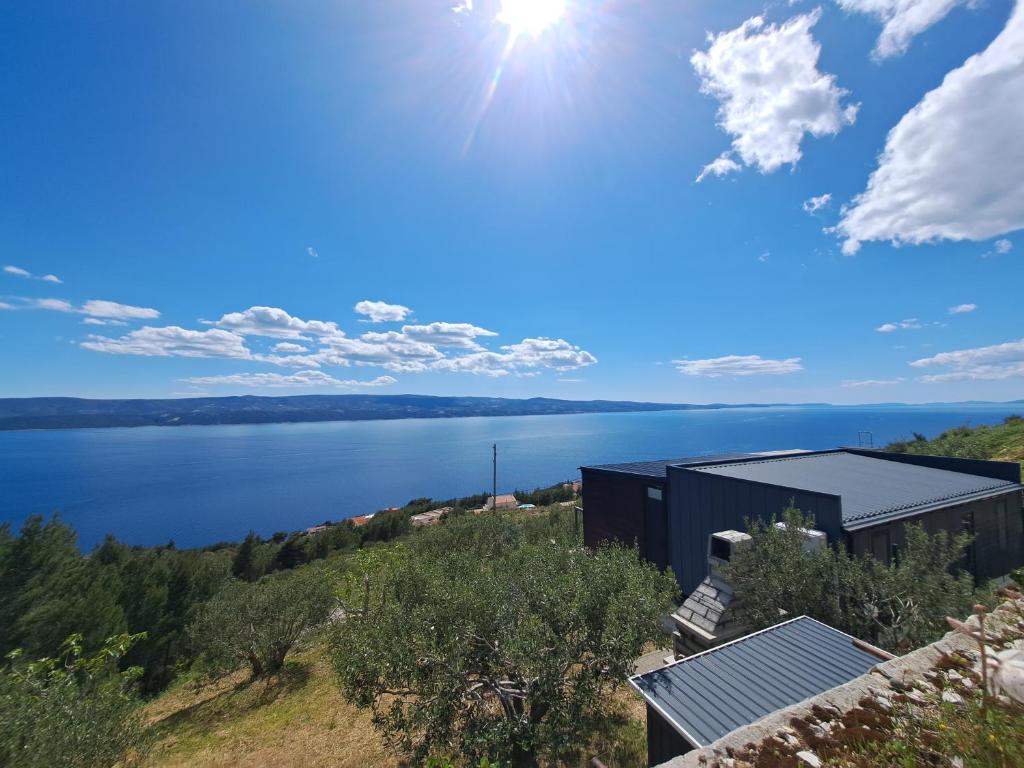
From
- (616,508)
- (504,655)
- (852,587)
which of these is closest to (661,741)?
(504,655)

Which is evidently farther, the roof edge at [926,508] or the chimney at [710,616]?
the roof edge at [926,508]

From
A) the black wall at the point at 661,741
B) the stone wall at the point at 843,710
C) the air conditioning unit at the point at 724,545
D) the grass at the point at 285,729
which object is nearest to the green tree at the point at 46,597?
the grass at the point at 285,729

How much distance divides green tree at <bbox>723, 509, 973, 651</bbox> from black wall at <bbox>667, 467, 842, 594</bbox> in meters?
0.77

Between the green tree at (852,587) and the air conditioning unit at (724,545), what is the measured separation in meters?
0.18

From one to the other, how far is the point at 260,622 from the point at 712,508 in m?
16.3

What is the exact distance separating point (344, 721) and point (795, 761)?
12.4m

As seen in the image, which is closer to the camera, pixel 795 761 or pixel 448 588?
pixel 795 761

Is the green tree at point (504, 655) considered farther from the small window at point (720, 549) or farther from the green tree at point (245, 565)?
the green tree at point (245, 565)

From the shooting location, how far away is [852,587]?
7.14 m

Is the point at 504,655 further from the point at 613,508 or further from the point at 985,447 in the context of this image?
the point at 985,447

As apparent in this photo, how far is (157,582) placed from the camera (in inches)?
824

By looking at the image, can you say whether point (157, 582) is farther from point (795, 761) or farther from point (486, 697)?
point (795, 761)

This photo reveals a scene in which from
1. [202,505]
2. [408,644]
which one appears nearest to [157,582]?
[408,644]

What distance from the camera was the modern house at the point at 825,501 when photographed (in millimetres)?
9250
